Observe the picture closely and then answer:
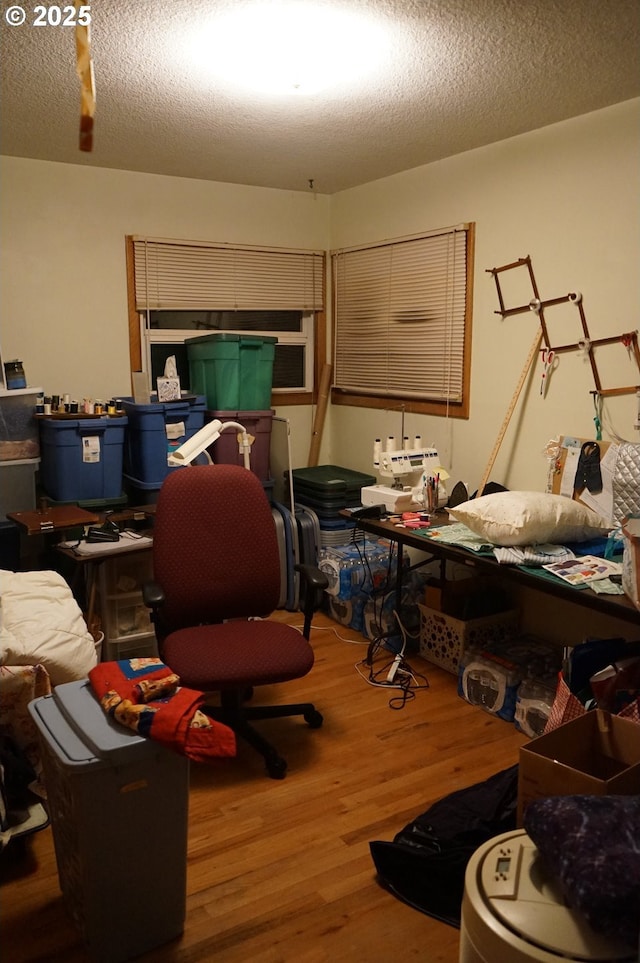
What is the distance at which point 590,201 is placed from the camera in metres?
3.11

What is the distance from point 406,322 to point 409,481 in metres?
1.11

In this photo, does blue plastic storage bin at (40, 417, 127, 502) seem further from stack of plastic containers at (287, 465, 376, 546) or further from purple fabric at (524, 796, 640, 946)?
purple fabric at (524, 796, 640, 946)

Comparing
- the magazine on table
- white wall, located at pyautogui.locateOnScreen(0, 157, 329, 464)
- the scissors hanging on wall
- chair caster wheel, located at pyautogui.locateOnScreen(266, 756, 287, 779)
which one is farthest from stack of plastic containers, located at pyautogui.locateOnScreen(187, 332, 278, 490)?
the magazine on table

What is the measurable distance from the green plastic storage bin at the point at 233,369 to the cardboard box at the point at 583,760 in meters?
2.57

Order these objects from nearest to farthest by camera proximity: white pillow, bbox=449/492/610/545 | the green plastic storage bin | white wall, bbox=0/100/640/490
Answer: white pillow, bbox=449/492/610/545 → white wall, bbox=0/100/640/490 → the green plastic storage bin

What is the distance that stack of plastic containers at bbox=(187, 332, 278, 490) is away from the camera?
4.05 metres

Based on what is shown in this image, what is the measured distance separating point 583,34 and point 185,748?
240 centimetres

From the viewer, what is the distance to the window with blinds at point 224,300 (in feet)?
13.8

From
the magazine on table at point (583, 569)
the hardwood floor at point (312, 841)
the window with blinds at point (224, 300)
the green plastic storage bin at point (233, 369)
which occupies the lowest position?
the hardwood floor at point (312, 841)

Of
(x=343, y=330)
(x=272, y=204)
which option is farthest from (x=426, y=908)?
(x=272, y=204)

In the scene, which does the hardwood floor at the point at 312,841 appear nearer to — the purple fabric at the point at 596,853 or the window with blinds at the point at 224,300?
the purple fabric at the point at 596,853

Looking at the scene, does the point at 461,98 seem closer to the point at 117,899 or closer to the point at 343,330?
the point at 343,330

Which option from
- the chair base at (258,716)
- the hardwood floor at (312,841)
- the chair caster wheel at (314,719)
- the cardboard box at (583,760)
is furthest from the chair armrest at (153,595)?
the cardboard box at (583,760)

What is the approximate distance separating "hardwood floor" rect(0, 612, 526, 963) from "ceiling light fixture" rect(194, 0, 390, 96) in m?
2.41
